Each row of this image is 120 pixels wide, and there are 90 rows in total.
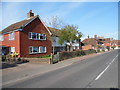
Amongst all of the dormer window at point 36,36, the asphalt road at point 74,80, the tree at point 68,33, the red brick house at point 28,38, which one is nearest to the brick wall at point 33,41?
the red brick house at point 28,38

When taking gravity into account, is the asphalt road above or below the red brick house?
below

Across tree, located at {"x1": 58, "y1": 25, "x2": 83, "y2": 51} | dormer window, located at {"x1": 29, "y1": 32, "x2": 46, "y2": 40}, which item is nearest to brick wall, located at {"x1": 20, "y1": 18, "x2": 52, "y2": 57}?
dormer window, located at {"x1": 29, "y1": 32, "x2": 46, "y2": 40}

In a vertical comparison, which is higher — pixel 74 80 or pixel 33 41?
pixel 33 41

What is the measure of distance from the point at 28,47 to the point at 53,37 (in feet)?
22.8

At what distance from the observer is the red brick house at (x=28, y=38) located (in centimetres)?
2164

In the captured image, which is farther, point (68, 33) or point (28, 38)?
point (68, 33)

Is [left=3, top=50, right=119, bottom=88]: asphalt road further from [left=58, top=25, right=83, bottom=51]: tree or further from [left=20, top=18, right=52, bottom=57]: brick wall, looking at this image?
[left=58, top=25, right=83, bottom=51]: tree

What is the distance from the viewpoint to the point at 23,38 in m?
22.0

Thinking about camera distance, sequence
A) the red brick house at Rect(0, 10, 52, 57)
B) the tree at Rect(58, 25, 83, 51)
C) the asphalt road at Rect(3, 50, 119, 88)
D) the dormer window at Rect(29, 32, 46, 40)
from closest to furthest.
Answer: the asphalt road at Rect(3, 50, 119, 88)
the red brick house at Rect(0, 10, 52, 57)
the dormer window at Rect(29, 32, 46, 40)
the tree at Rect(58, 25, 83, 51)

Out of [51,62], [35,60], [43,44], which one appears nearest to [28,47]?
[43,44]

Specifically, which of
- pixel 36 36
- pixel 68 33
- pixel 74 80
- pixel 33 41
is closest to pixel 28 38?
pixel 33 41

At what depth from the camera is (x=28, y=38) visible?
22969 millimetres

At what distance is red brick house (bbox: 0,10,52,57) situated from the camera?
21641 mm

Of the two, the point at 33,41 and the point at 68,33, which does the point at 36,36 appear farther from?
the point at 68,33
